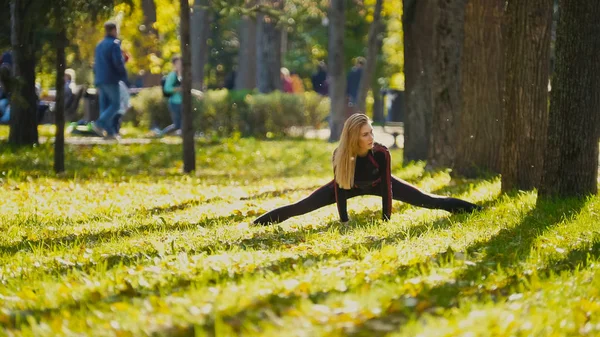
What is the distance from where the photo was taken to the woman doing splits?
32.7 feet

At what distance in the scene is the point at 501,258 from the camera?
25.4 feet

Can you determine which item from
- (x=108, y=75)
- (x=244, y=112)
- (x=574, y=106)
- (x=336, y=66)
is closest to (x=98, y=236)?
(x=574, y=106)

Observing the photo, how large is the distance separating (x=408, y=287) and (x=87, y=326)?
5.96ft

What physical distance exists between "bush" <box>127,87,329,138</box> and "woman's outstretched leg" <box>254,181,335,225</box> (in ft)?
54.1

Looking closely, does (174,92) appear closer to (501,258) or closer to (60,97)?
(60,97)

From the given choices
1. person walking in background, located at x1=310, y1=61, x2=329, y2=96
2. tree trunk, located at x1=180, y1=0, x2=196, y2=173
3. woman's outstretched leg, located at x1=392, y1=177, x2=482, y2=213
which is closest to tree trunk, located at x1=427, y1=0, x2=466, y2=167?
tree trunk, located at x1=180, y1=0, x2=196, y2=173

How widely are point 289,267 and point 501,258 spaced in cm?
148

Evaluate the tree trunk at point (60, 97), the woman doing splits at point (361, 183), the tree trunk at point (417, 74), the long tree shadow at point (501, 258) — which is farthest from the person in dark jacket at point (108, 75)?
the long tree shadow at point (501, 258)

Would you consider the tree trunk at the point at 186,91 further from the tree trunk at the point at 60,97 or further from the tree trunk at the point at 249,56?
the tree trunk at the point at 249,56

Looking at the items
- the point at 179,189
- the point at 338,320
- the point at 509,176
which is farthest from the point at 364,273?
→ the point at 179,189

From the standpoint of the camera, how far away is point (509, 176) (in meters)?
12.3

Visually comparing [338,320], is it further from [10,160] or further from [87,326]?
[10,160]

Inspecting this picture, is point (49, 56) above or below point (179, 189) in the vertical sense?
above

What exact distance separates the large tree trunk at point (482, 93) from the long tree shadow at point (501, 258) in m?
4.97
